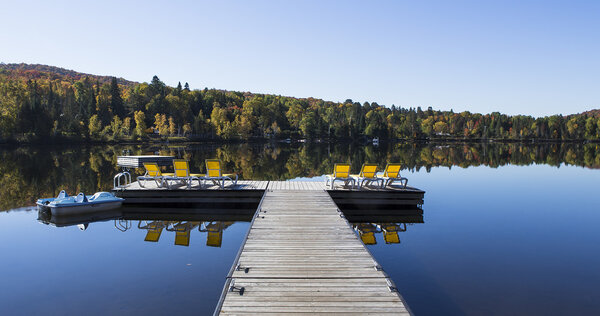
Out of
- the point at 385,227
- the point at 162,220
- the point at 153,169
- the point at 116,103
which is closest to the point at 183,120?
the point at 116,103

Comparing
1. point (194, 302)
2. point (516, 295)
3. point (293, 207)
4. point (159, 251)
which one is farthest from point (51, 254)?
point (516, 295)

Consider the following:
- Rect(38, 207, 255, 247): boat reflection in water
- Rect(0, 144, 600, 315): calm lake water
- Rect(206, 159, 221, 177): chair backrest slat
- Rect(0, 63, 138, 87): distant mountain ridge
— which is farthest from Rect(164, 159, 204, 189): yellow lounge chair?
Rect(0, 63, 138, 87): distant mountain ridge

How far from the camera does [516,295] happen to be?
7.52 m

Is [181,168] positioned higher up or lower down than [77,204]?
higher up

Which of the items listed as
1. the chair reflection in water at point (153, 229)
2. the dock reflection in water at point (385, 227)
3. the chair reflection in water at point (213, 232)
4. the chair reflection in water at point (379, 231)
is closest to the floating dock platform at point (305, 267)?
the dock reflection in water at point (385, 227)

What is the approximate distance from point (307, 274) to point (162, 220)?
29.6 ft

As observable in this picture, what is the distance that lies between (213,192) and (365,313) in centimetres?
1092

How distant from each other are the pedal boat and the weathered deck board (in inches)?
288

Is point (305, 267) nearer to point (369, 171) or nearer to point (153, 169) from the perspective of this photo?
point (369, 171)

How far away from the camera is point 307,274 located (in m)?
6.31

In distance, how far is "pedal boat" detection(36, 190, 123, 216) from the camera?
13.2 metres

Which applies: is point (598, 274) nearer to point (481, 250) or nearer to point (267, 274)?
point (481, 250)

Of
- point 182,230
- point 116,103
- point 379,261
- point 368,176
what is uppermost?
point 116,103

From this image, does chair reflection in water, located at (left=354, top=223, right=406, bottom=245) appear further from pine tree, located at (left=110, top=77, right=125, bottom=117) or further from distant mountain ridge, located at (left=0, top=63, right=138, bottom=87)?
distant mountain ridge, located at (left=0, top=63, right=138, bottom=87)
